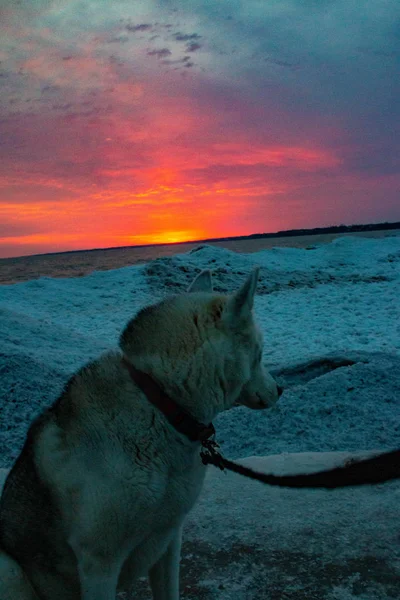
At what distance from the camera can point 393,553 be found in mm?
3318

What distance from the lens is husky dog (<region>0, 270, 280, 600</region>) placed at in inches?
84.7

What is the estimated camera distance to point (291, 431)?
20.5 ft

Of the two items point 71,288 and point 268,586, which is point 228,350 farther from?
point 71,288

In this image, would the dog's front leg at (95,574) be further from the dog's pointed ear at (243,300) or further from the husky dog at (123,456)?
the dog's pointed ear at (243,300)

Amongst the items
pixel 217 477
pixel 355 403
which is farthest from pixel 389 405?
pixel 217 477

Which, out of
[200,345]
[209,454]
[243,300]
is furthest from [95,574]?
[243,300]

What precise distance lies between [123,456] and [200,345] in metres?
0.54

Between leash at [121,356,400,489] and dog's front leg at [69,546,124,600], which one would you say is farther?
leash at [121,356,400,489]

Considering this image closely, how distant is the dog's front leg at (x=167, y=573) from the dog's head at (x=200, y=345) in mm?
717

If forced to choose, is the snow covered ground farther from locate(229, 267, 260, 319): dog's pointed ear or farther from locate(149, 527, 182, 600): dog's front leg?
locate(229, 267, 260, 319): dog's pointed ear

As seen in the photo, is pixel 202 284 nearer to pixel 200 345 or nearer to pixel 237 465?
pixel 200 345

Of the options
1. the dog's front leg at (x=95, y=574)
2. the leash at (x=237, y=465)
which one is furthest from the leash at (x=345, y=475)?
the dog's front leg at (x=95, y=574)

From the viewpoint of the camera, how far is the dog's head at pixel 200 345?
2.27 meters

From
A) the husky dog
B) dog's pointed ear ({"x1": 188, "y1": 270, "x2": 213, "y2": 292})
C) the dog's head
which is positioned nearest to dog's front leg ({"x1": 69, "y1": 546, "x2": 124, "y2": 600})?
the husky dog
